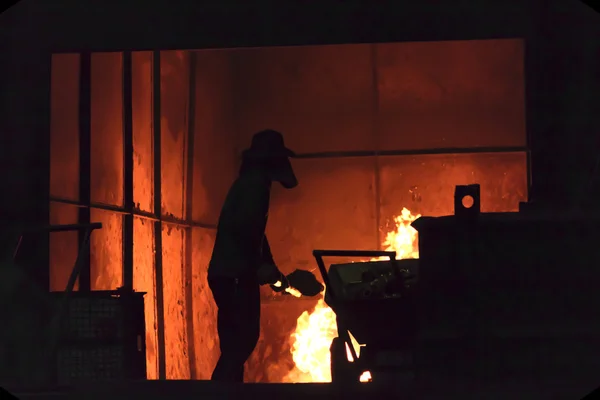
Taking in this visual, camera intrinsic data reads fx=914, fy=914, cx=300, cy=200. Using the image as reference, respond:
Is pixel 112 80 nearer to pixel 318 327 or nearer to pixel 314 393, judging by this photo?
pixel 314 393

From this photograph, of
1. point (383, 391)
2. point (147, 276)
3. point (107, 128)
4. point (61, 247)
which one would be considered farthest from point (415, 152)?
point (383, 391)

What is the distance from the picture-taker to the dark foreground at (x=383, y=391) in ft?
17.6

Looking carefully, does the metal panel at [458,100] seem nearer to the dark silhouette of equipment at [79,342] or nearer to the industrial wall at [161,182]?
the industrial wall at [161,182]

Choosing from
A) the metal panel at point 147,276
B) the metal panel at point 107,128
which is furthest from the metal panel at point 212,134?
the metal panel at point 107,128

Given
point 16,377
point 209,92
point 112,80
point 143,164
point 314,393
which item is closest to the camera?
point 314,393

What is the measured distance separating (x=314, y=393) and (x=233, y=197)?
1.55m

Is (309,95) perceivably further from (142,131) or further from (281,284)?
(281,284)

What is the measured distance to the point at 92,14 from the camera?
6.90m

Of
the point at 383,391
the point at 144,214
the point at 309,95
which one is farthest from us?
the point at 309,95

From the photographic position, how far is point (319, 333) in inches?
479

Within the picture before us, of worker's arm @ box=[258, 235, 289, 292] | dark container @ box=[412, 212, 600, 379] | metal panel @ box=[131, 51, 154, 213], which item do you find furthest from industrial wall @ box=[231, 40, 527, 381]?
dark container @ box=[412, 212, 600, 379]

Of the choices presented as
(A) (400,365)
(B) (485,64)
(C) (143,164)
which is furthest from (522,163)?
(A) (400,365)

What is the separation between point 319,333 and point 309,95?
3240 mm

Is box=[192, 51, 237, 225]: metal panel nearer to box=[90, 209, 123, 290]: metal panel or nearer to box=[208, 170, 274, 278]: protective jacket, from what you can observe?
box=[90, 209, 123, 290]: metal panel
